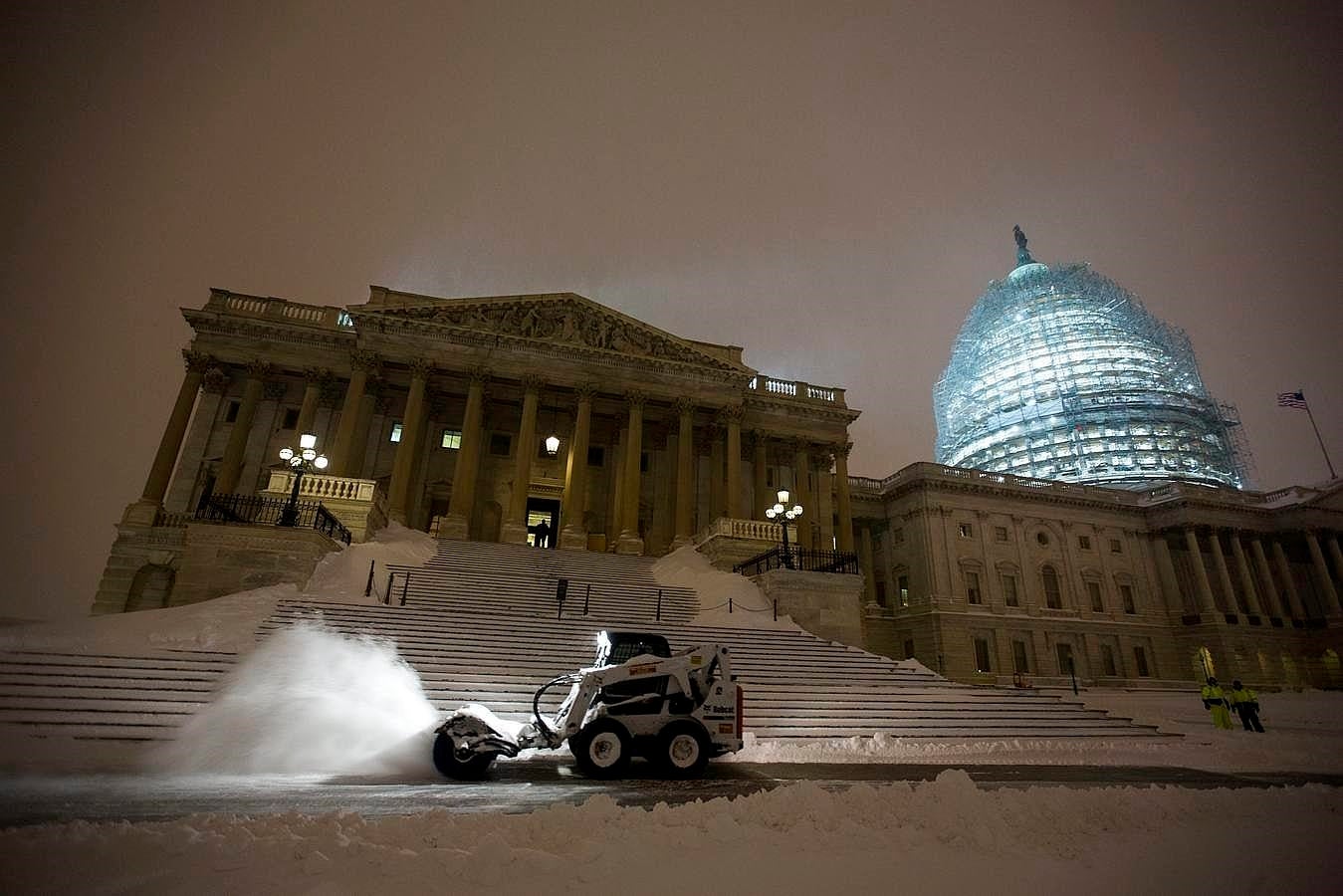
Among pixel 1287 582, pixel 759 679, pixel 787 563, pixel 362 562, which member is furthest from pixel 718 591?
pixel 1287 582

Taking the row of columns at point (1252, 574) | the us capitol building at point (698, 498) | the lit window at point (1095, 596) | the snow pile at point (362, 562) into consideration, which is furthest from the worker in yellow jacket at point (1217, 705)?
the row of columns at point (1252, 574)

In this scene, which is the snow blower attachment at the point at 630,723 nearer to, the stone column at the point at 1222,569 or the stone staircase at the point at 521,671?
the stone staircase at the point at 521,671

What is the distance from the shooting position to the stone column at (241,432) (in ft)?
91.8

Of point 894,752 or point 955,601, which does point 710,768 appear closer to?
point 894,752

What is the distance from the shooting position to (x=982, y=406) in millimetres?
71312

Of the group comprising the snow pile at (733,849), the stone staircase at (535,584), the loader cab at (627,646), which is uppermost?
the stone staircase at (535,584)

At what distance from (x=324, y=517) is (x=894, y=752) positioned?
57.6 ft

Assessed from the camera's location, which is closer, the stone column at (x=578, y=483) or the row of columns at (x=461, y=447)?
the row of columns at (x=461, y=447)

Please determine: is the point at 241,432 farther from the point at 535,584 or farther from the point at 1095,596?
the point at 1095,596

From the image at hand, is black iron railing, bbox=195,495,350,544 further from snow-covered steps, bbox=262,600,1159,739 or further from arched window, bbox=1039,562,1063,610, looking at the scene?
arched window, bbox=1039,562,1063,610

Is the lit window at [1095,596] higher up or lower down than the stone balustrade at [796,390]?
lower down

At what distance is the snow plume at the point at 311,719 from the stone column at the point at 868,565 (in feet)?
128

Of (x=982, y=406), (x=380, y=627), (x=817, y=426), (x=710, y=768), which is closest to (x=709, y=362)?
(x=817, y=426)

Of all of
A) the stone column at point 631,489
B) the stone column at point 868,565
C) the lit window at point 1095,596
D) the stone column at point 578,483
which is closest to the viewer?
the stone column at point 578,483
